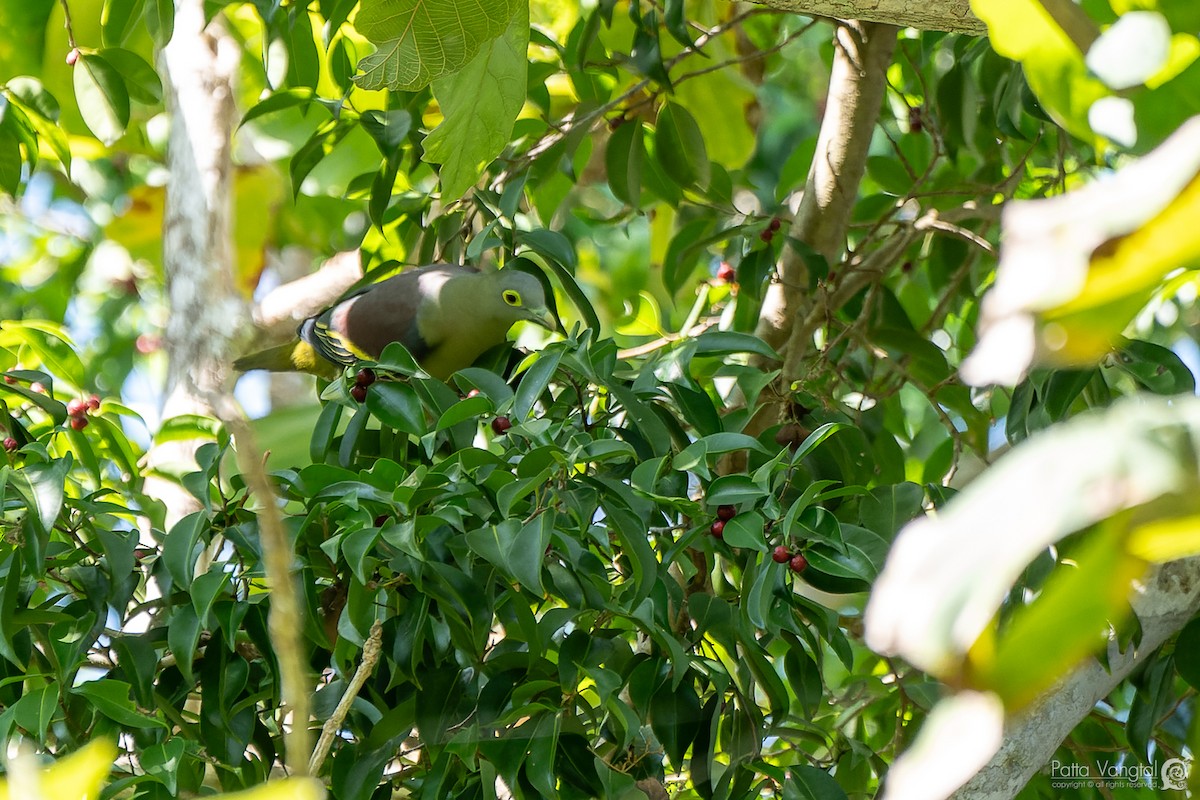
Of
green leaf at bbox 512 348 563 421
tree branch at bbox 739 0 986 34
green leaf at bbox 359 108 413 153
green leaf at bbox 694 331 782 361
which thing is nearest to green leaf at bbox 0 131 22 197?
green leaf at bbox 359 108 413 153

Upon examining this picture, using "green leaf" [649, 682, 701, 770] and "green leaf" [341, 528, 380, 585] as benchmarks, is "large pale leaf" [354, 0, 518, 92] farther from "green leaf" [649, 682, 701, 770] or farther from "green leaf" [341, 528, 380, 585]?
"green leaf" [649, 682, 701, 770]

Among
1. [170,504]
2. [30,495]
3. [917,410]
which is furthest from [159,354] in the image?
[30,495]

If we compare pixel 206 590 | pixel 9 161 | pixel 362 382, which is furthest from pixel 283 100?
pixel 206 590

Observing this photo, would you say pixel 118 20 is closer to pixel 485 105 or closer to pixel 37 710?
pixel 485 105

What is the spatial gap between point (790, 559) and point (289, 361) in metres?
1.96

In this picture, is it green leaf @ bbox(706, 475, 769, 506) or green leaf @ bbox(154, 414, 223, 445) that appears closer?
Result: green leaf @ bbox(706, 475, 769, 506)

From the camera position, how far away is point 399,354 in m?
1.57

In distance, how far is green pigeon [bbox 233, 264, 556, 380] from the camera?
247 centimetres

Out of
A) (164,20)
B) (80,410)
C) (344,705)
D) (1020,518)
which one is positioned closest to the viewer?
(1020,518)

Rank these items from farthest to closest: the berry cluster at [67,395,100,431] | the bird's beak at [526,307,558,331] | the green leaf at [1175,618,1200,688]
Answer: the bird's beak at [526,307,558,331]
the berry cluster at [67,395,100,431]
the green leaf at [1175,618,1200,688]

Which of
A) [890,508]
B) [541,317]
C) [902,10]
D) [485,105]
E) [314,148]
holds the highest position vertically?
[902,10]

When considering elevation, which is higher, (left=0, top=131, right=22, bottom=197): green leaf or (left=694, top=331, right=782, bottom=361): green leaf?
(left=0, top=131, right=22, bottom=197): green leaf

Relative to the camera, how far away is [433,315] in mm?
2531

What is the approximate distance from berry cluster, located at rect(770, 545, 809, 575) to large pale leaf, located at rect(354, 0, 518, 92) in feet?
2.26
